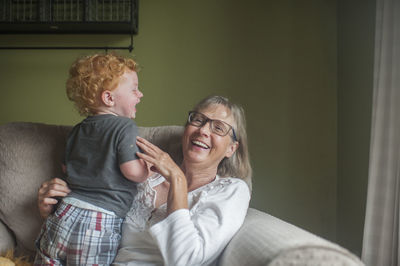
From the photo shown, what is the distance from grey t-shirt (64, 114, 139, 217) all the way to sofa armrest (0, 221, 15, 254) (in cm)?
46

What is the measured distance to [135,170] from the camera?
117 centimetres

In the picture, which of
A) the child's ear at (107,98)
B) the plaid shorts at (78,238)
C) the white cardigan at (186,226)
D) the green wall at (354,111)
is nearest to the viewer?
the white cardigan at (186,226)

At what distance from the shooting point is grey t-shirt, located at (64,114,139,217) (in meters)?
1.17

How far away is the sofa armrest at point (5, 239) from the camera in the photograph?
1.42 meters

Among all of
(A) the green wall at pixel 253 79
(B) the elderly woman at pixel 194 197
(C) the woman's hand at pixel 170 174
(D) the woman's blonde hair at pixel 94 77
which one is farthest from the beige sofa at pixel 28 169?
(A) the green wall at pixel 253 79

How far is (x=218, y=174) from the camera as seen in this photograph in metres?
1.46

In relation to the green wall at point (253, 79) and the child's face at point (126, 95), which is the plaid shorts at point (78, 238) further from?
the green wall at point (253, 79)

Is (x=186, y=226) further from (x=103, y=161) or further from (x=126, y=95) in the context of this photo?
(x=126, y=95)

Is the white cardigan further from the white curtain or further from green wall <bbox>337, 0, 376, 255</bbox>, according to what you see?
green wall <bbox>337, 0, 376, 255</bbox>

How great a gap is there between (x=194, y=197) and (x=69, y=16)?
167cm

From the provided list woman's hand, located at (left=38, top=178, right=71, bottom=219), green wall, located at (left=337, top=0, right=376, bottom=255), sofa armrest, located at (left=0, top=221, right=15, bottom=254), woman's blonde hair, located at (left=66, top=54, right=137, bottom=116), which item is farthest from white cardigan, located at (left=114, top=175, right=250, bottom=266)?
green wall, located at (left=337, top=0, right=376, bottom=255)

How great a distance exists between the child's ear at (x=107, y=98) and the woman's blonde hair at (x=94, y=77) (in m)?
0.01

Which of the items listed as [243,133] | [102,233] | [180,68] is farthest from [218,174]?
[180,68]

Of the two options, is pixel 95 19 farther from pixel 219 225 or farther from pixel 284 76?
pixel 219 225
